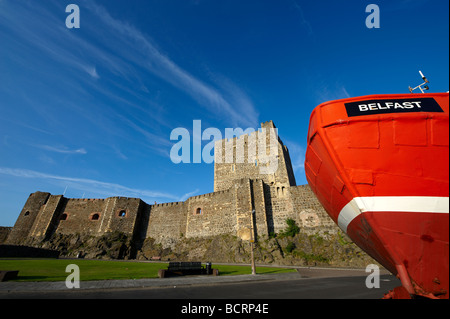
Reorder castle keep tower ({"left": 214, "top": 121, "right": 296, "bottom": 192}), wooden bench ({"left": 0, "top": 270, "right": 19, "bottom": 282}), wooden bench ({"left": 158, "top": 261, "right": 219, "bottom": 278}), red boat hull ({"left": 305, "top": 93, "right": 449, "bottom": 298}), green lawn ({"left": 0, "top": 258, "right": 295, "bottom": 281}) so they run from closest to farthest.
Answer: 1. red boat hull ({"left": 305, "top": 93, "right": 449, "bottom": 298})
2. wooden bench ({"left": 0, "top": 270, "right": 19, "bottom": 282})
3. green lawn ({"left": 0, "top": 258, "right": 295, "bottom": 281})
4. wooden bench ({"left": 158, "top": 261, "right": 219, "bottom": 278})
5. castle keep tower ({"left": 214, "top": 121, "right": 296, "bottom": 192})

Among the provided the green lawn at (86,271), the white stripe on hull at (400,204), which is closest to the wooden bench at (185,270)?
the green lawn at (86,271)

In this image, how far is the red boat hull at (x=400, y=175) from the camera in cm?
395

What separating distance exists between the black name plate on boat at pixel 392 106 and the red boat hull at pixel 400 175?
0.02m

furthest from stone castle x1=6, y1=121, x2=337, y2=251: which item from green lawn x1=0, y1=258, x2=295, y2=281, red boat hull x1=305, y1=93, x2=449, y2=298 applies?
red boat hull x1=305, y1=93, x2=449, y2=298

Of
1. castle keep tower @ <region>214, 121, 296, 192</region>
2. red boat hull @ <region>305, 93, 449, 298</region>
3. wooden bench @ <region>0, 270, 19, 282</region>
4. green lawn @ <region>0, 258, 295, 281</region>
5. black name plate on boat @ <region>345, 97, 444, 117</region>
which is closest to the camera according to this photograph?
red boat hull @ <region>305, 93, 449, 298</region>

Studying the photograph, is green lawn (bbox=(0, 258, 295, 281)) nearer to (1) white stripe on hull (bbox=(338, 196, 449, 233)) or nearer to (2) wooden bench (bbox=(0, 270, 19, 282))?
(2) wooden bench (bbox=(0, 270, 19, 282))

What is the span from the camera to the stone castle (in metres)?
23.6

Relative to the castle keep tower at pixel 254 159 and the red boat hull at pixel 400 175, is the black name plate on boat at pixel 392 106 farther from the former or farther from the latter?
the castle keep tower at pixel 254 159

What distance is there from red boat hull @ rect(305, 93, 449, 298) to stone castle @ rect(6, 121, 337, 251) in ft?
62.4
